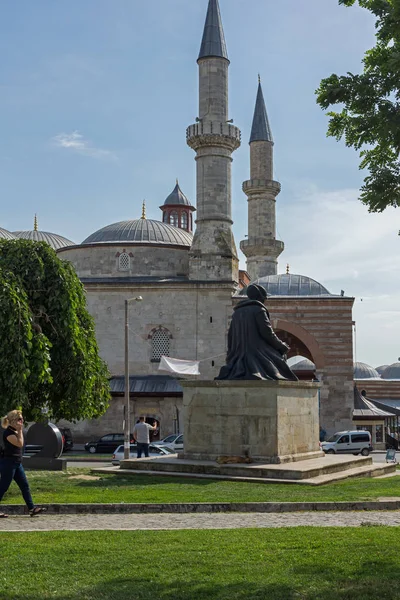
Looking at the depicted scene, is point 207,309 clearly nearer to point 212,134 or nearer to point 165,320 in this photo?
point 165,320

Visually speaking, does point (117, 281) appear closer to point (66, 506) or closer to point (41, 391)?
point (41, 391)

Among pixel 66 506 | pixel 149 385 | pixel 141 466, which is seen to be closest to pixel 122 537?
pixel 66 506

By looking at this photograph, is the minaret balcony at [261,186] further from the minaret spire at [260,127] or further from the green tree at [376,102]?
the green tree at [376,102]

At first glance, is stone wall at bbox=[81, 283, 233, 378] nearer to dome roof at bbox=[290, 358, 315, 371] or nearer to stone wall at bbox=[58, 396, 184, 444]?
stone wall at bbox=[58, 396, 184, 444]

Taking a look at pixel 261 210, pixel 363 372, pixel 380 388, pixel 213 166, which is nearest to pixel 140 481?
pixel 213 166

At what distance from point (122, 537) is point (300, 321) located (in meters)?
29.8

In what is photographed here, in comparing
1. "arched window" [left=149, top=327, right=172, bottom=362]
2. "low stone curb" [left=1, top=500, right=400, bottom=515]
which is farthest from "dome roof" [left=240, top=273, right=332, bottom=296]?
"low stone curb" [left=1, top=500, right=400, bottom=515]

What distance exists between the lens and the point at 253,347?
14.2 metres

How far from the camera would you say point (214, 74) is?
36375mm

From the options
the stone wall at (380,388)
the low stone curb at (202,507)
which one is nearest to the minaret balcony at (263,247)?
the stone wall at (380,388)

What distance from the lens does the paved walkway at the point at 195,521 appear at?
8531 millimetres

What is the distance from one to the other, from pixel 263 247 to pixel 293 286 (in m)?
10.6

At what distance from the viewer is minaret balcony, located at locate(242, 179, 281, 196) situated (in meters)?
48.0

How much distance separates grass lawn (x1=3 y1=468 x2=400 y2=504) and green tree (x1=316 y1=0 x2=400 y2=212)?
4392 millimetres
